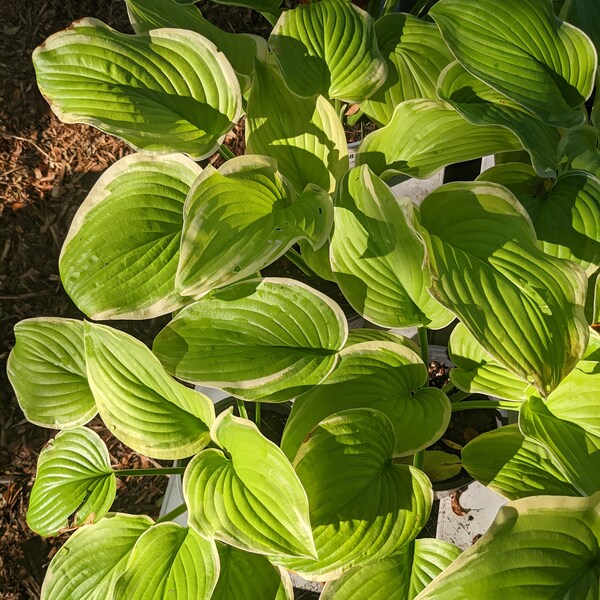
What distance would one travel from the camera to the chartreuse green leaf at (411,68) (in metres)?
1.09

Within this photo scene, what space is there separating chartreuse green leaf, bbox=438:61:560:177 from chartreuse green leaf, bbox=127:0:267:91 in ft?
1.11

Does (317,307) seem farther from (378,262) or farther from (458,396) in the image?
(458,396)

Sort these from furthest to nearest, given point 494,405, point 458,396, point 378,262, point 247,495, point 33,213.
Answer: point 33,213 → point 458,396 → point 494,405 → point 378,262 → point 247,495

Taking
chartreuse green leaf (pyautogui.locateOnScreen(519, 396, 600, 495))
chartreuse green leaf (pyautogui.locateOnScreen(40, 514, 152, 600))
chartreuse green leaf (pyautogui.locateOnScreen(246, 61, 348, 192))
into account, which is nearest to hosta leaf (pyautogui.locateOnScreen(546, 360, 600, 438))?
chartreuse green leaf (pyautogui.locateOnScreen(519, 396, 600, 495))

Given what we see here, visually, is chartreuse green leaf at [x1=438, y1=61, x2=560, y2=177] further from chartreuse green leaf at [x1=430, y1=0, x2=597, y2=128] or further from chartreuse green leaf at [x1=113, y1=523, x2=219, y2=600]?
chartreuse green leaf at [x1=113, y1=523, x2=219, y2=600]

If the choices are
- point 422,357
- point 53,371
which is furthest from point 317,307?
point 53,371

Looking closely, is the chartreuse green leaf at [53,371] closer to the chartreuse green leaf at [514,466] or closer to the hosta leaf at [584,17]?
the chartreuse green leaf at [514,466]

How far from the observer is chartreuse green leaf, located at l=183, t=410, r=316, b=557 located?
73cm

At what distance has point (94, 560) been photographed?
3.14ft

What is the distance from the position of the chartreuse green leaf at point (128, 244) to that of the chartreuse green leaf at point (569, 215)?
1.81 ft

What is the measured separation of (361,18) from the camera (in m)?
1.01

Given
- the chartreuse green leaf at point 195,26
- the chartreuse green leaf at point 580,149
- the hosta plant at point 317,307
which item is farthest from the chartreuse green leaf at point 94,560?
the chartreuse green leaf at point 580,149

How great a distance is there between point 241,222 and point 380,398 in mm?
350

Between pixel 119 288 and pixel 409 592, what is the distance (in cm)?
63
